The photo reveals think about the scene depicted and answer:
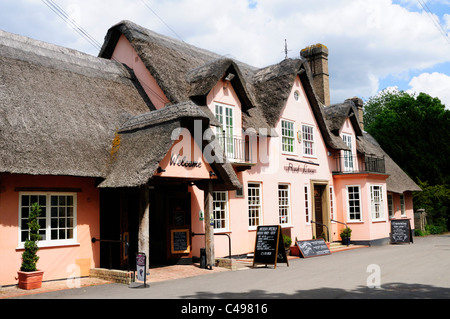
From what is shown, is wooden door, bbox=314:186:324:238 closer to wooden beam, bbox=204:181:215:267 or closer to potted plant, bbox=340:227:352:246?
potted plant, bbox=340:227:352:246

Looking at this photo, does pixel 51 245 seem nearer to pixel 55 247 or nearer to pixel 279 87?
pixel 55 247

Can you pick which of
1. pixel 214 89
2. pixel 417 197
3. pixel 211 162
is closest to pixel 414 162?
pixel 417 197

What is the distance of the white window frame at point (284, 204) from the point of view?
19148 millimetres

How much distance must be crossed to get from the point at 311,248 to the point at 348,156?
347 inches

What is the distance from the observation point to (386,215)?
77.3 ft

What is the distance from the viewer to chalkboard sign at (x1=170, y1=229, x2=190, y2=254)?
47.8 feet

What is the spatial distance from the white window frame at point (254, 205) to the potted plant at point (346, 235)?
238 inches

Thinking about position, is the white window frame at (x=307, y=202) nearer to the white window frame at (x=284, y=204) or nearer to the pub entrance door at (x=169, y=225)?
the white window frame at (x=284, y=204)

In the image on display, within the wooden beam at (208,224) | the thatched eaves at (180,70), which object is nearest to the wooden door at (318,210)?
the thatched eaves at (180,70)

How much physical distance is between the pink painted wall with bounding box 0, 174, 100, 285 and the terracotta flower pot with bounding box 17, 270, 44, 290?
51 centimetres

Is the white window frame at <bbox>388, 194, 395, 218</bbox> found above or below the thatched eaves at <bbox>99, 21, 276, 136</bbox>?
below

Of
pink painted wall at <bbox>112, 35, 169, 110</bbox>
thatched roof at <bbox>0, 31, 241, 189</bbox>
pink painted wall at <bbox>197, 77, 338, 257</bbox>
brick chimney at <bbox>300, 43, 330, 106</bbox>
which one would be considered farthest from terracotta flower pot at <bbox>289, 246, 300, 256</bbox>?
brick chimney at <bbox>300, 43, 330, 106</bbox>
